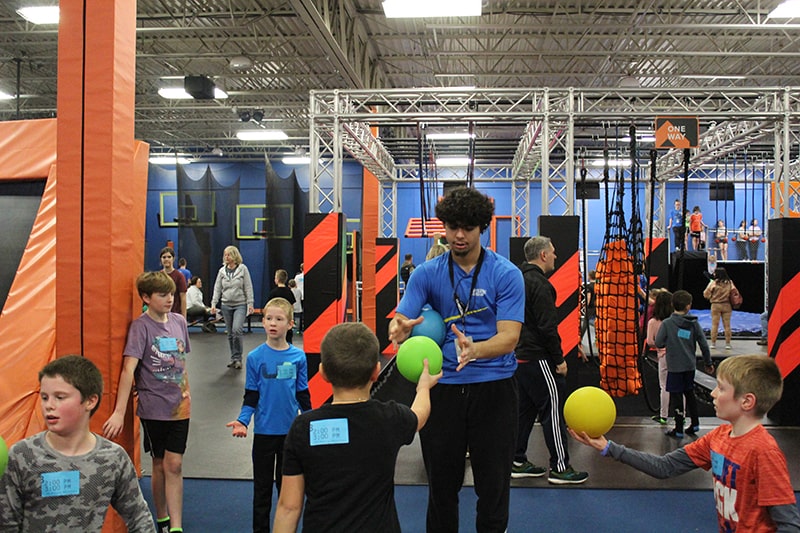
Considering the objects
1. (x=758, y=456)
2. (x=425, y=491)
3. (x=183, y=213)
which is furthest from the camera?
(x=183, y=213)

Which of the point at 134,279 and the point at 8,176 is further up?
the point at 8,176

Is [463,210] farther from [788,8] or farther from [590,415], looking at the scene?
[788,8]

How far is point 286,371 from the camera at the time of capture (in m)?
2.89

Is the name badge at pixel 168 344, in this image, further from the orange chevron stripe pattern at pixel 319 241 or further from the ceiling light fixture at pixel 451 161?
Result: the ceiling light fixture at pixel 451 161

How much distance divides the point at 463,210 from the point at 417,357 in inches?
23.3

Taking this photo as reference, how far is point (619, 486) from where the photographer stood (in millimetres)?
3912

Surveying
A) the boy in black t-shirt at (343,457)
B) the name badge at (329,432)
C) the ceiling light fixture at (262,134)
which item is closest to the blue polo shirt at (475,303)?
the boy in black t-shirt at (343,457)

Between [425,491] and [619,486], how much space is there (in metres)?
1.23

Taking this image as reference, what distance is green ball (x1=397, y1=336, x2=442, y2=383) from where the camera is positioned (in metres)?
2.09

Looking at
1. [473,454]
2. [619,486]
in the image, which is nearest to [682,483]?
[619,486]

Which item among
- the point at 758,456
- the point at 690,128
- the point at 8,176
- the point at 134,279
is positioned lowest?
the point at 758,456

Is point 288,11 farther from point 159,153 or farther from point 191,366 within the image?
point 159,153

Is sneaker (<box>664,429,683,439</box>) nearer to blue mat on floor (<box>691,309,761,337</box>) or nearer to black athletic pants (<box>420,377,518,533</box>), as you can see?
black athletic pants (<box>420,377,518,533</box>)

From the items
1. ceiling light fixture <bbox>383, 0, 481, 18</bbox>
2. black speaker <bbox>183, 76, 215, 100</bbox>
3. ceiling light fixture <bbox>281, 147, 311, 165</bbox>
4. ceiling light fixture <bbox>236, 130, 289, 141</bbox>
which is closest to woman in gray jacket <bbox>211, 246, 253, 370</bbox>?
ceiling light fixture <bbox>383, 0, 481, 18</bbox>
